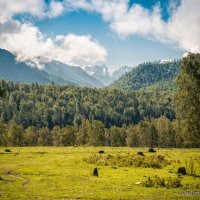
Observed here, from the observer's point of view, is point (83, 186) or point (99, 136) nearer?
point (83, 186)

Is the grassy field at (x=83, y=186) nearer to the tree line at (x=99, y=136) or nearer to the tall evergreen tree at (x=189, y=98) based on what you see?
the tall evergreen tree at (x=189, y=98)

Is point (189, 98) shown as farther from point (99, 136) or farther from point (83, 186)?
point (99, 136)

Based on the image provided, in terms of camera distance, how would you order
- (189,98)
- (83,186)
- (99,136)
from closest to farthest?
(83,186) < (189,98) < (99,136)

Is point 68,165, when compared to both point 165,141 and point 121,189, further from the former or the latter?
point 165,141

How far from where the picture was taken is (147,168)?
67562 mm

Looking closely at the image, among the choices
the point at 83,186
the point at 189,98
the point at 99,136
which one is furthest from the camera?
the point at 99,136

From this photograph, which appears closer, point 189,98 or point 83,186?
point 83,186

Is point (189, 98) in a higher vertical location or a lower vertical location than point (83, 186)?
higher

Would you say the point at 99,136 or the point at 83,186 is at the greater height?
the point at 99,136

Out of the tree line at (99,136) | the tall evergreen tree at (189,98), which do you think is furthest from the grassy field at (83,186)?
the tree line at (99,136)

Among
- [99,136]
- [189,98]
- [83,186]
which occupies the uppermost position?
[189,98]

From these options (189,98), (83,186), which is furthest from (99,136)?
(83,186)

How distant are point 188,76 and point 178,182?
33503 millimetres

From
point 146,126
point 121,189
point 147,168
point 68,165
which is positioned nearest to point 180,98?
point 147,168
